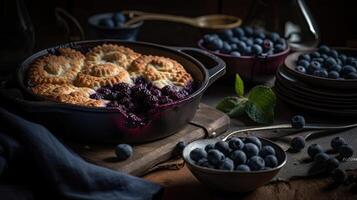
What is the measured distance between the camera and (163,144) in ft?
4.87

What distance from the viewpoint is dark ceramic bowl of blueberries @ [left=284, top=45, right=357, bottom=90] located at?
5.58 ft

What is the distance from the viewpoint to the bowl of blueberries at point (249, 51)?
1909 mm

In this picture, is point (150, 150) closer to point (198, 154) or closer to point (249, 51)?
point (198, 154)

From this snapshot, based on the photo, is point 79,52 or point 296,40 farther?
point 296,40

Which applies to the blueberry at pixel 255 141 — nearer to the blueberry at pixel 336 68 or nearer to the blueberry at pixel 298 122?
the blueberry at pixel 298 122

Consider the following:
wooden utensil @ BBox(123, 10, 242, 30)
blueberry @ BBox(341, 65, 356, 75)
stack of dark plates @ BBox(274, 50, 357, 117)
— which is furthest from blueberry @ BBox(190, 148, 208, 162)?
wooden utensil @ BBox(123, 10, 242, 30)

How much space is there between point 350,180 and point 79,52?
2.64 feet

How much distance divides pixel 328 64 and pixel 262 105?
27 centimetres

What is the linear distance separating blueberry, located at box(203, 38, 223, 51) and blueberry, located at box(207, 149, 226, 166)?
69 cm

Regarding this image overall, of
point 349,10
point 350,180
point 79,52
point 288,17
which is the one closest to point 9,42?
point 79,52

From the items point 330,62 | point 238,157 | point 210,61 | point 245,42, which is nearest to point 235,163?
point 238,157

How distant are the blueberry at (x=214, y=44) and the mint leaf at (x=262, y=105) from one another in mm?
303

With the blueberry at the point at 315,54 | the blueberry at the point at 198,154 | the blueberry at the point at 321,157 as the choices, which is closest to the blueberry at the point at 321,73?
→ the blueberry at the point at 315,54

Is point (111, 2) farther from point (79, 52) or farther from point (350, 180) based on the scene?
point (350, 180)
